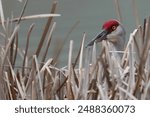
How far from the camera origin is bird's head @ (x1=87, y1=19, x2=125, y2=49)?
2740 mm

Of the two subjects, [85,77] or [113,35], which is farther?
[113,35]

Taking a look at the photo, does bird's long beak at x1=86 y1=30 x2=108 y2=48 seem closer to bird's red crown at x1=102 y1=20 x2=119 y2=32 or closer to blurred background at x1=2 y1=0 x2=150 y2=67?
bird's red crown at x1=102 y1=20 x2=119 y2=32

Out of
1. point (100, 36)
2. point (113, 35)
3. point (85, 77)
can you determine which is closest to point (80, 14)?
point (113, 35)

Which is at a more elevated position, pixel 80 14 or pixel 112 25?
pixel 112 25

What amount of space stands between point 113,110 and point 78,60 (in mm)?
436

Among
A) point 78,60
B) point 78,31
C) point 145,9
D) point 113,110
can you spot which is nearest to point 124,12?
point 145,9

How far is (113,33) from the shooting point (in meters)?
2.81

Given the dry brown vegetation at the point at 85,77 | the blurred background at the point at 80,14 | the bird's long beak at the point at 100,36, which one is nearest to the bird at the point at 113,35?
the bird's long beak at the point at 100,36

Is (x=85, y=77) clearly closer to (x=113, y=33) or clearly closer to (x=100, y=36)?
→ (x=100, y=36)

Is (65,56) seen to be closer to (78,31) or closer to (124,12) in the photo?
(78,31)

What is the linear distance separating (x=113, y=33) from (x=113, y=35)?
0.01 metres

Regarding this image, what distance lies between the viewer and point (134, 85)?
1.83 metres

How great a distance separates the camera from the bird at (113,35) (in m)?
2.73

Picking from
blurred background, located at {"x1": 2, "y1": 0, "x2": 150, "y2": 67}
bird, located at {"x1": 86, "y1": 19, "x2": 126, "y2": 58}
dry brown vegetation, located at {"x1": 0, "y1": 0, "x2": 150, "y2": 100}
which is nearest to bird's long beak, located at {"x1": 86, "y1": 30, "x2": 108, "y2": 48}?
bird, located at {"x1": 86, "y1": 19, "x2": 126, "y2": 58}
